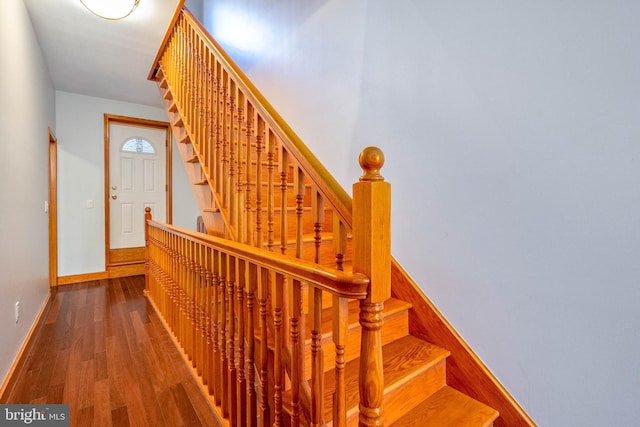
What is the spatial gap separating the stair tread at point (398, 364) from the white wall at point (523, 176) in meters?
0.21

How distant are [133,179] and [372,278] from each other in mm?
4658

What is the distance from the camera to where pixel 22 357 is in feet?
6.46

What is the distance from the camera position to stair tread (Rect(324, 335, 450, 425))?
1.17 m

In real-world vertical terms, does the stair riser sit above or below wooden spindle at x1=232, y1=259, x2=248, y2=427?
below

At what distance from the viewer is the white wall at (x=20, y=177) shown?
1.73 meters

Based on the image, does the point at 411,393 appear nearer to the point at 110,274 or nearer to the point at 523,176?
the point at 523,176

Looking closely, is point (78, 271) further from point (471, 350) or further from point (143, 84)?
point (471, 350)

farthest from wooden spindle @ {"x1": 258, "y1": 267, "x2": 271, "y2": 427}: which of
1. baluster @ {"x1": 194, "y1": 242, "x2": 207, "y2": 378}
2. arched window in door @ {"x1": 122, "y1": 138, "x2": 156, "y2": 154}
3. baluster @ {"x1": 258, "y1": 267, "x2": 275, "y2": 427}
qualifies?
arched window in door @ {"x1": 122, "y1": 138, "x2": 156, "y2": 154}

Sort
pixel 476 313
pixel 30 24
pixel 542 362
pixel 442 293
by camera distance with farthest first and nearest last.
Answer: pixel 30 24, pixel 442 293, pixel 476 313, pixel 542 362

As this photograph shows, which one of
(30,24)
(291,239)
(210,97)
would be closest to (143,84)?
(30,24)

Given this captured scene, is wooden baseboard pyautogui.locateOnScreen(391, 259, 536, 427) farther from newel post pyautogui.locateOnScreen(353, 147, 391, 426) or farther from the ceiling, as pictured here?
the ceiling

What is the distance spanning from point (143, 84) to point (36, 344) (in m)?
2.98

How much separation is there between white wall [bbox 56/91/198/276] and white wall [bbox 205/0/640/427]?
3847 millimetres

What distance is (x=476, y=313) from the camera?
57.9 inches
